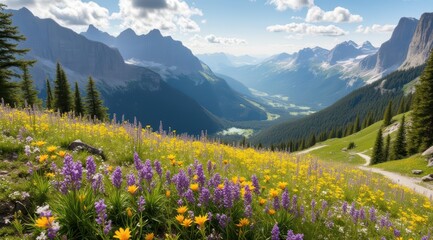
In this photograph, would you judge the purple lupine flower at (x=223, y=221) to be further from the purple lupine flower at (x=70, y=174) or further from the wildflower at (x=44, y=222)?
the wildflower at (x=44, y=222)

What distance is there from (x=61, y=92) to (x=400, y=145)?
66737 mm

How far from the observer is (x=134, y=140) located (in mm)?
10828

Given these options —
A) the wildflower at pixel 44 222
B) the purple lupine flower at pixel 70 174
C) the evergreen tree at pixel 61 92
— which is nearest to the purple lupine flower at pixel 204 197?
the purple lupine flower at pixel 70 174

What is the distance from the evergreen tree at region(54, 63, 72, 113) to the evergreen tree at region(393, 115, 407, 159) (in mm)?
63758

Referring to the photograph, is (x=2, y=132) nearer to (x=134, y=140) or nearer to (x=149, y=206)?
(x=134, y=140)

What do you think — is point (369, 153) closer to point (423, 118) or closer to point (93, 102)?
point (423, 118)

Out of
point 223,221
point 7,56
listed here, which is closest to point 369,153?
point 7,56

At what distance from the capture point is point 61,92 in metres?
55.0

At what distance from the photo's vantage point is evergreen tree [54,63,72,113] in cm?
5447

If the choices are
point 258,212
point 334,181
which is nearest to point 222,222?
point 258,212

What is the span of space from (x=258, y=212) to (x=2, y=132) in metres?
8.47

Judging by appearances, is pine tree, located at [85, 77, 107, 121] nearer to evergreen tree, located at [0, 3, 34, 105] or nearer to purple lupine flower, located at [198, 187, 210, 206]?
evergreen tree, located at [0, 3, 34, 105]

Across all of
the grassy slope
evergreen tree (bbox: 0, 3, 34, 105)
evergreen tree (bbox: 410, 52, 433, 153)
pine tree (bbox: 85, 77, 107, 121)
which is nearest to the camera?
evergreen tree (bbox: 0, 3, 34, 105)

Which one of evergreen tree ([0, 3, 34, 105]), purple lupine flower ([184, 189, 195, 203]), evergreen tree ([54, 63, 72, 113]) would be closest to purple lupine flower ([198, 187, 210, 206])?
purple lupine flower ([184, 189, 195, 203])
